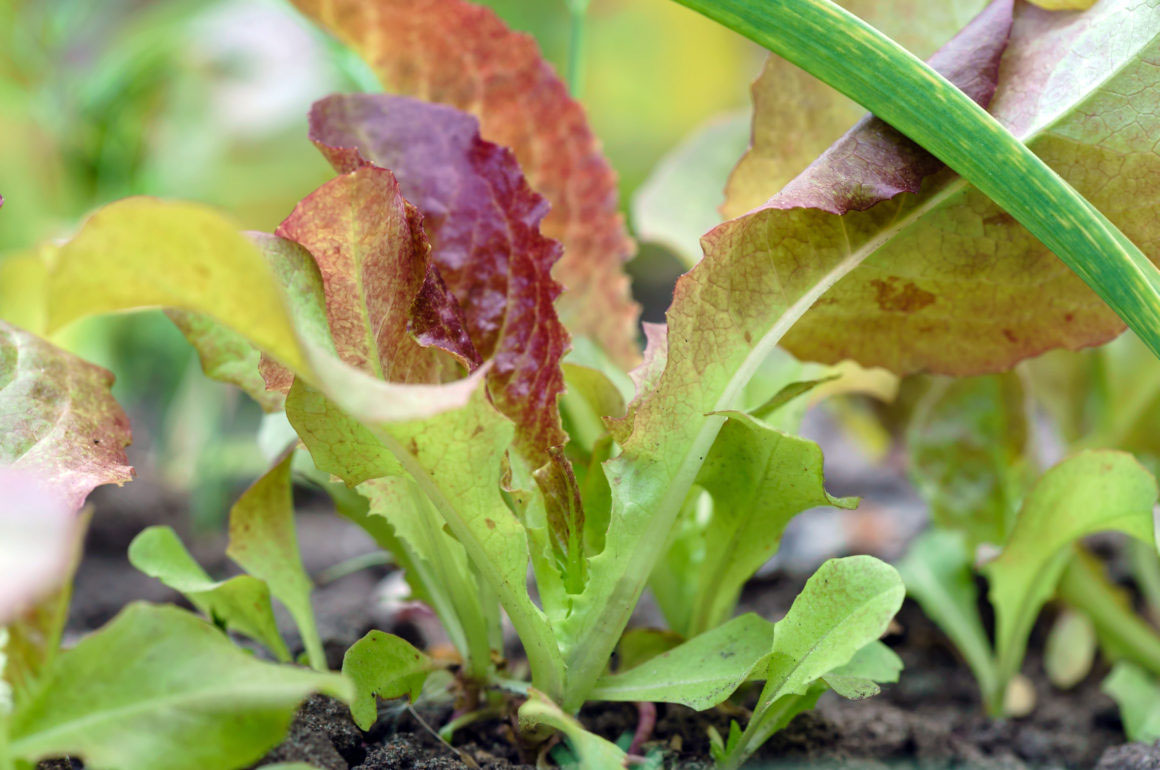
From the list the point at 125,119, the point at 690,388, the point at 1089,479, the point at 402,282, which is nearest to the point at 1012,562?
the point at 1089,479

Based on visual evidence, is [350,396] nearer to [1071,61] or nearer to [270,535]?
[270,535]

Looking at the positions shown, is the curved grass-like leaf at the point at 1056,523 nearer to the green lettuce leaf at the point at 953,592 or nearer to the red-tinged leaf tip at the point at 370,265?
the green lettuce leaf at the point at 953,592

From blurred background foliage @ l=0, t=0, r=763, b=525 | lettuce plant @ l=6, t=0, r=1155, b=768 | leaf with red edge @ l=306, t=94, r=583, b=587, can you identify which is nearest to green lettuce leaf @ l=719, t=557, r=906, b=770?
lettuce plant @ l=6, t=0, r=1155, b=768

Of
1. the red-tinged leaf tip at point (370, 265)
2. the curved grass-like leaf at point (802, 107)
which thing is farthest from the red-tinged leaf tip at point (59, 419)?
the curved grass-like leaf at point (802, 107)

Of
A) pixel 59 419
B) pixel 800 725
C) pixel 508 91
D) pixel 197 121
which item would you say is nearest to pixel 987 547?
pixel 800 725

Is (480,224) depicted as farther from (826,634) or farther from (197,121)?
(197,121)

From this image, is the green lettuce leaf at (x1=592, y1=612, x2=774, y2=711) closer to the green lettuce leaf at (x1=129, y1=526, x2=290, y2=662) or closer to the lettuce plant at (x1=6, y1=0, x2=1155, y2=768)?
the lettuce plant at (x1=6, y1=0, x2=1155, y2=768)
